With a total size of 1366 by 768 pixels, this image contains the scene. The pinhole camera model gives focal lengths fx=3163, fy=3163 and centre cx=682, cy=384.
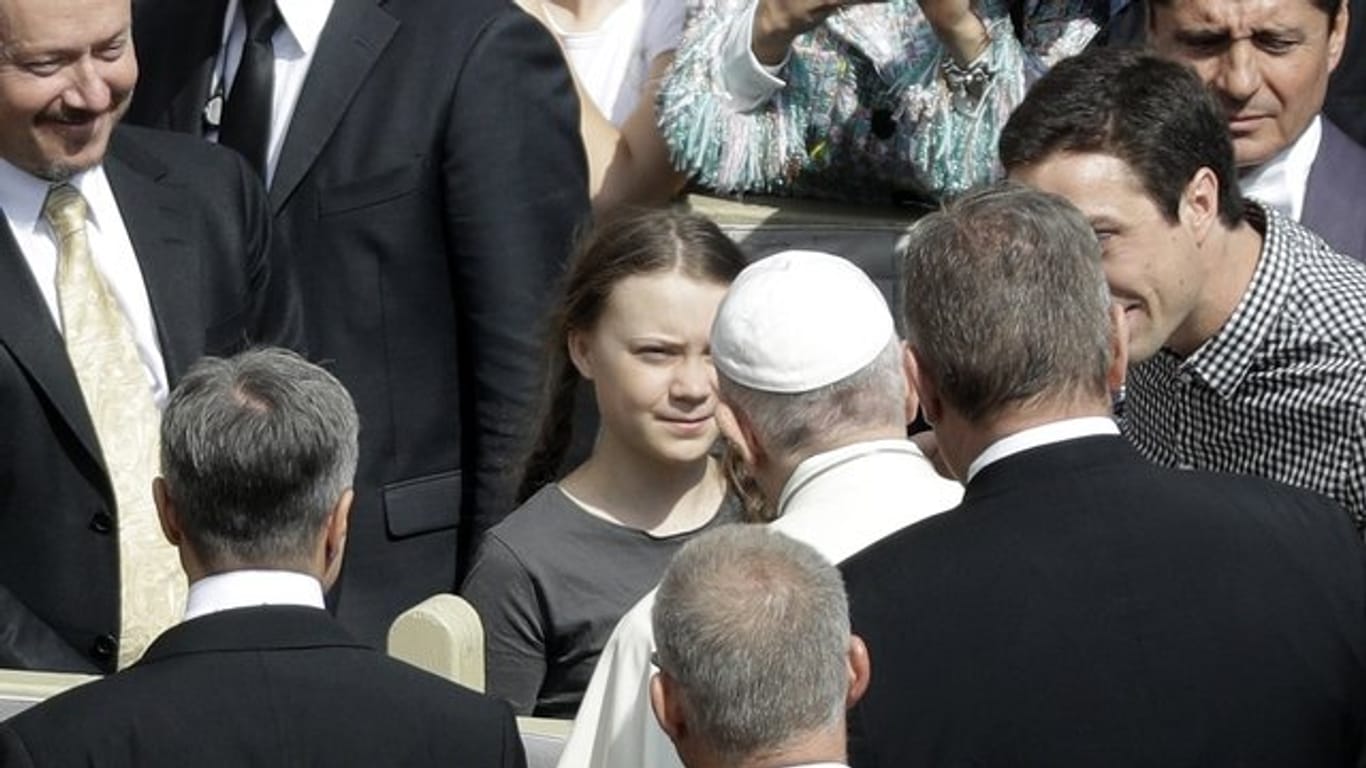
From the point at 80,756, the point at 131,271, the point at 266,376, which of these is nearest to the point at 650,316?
the point at 131,271

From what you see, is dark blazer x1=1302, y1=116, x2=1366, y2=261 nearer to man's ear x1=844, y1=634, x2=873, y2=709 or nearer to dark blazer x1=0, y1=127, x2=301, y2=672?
dark blazer x1=0, y1=127, x2=301, y2=672

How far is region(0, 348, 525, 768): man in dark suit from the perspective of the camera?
345 centimetres

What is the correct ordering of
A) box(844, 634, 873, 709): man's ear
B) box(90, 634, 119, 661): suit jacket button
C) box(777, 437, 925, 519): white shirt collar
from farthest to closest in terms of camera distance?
box(90, 634, 119, 661): suit jacket button → box(777, 437, 925, 519): white shirt collar → box(844, 634, 873, 709): man's ear

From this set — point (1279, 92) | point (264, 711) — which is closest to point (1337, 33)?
point (1279, 92)

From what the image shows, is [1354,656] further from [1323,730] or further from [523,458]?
[523,458]

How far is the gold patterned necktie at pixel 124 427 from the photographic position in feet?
15.5

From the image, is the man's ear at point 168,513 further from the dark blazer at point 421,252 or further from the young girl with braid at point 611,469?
the dark blazer at point 421,252

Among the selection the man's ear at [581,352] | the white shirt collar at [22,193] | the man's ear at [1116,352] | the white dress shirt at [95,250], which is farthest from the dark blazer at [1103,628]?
the white shirt collar at [22,193]

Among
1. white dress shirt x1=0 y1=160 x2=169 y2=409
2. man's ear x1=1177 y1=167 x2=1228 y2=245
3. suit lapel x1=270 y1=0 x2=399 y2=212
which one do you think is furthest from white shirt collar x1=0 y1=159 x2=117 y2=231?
man's ear x1=1177 y1=167 x2=1228 y2=245

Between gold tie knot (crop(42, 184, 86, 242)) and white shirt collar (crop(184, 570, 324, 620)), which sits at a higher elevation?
white shirt collar (crop(184, 570, 324, 620))

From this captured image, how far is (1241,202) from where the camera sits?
442cm

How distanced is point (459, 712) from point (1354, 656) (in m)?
1.00

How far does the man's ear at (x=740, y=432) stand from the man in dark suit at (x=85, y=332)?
1148 mm

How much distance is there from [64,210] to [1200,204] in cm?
171
